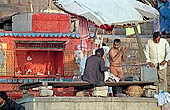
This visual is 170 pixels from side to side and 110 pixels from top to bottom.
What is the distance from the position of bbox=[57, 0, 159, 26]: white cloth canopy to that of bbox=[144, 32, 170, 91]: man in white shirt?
0.94 meters

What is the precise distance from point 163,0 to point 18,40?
6453 mm

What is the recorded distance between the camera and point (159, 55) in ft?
58.2

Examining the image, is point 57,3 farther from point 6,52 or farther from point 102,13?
point 6,52

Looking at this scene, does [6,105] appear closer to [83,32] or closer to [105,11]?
[105,11]

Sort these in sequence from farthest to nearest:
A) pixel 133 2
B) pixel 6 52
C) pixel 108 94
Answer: pixel 6 52, pixel 133 2, pixel 108 94

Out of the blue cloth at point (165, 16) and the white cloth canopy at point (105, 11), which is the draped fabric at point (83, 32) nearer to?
the white cloth canopy at point (105, 11)

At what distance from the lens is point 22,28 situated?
2150 centimetres

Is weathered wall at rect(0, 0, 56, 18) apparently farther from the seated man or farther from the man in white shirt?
the seated man

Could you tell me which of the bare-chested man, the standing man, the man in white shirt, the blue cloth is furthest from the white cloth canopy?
the blue cloth

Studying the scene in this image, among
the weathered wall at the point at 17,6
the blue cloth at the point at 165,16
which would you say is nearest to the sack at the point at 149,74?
the blue cloth at the point at 165,16

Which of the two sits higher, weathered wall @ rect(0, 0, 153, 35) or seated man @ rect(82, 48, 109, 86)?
weathered wall @ rect(0, 0, 153, 35)

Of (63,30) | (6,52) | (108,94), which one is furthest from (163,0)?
(108,94)

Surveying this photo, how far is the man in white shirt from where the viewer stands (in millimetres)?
17641

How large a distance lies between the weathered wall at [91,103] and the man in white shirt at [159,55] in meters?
1.18
